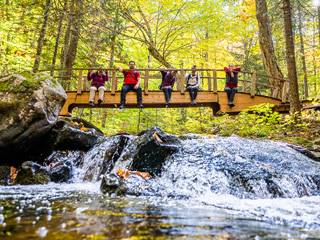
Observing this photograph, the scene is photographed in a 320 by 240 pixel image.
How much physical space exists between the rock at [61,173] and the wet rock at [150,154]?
1134 millimetres

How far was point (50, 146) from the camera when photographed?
22.9ft

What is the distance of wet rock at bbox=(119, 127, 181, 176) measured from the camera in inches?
216

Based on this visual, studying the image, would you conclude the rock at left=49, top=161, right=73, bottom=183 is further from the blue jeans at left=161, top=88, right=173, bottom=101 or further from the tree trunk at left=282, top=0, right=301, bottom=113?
the tree trunk at left=282, top=0, right=301, bottom=113

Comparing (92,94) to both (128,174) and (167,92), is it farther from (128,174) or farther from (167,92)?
(128,174)

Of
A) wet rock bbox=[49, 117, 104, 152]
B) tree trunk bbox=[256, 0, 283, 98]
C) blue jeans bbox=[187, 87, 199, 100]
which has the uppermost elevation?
tree trunk bbox=[256, 0, 283, 98]

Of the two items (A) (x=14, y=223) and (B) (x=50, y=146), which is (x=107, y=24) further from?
(A) (x=14, y=223)

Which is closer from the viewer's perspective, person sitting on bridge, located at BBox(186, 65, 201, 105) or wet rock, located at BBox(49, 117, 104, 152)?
wet rock, located at BBox(49, 117, 104, 152)

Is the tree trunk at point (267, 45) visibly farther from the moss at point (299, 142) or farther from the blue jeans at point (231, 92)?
the moss at point (299, 142)

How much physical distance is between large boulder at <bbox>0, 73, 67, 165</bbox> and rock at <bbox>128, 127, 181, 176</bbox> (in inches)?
90.7

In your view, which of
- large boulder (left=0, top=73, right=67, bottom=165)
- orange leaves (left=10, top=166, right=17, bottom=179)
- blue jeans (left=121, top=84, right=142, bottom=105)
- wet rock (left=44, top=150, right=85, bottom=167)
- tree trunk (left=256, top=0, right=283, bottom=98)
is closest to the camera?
large boulder (left=0, top=73, right=67, bottom=165)

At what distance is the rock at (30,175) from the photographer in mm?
5000

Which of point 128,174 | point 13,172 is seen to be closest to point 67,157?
point 13,172

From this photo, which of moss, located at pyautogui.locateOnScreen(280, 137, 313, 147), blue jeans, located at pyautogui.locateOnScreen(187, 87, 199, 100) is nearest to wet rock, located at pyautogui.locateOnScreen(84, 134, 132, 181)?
blue jeans, located at pyautogui.locateOnScreen(187, 87, 199, 100)

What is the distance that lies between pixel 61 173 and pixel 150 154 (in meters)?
2.10
